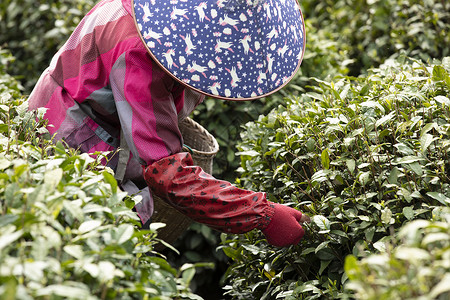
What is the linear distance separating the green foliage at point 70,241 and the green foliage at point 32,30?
315 centimetres

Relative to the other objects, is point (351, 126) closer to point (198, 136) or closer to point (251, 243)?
point (251, 243)

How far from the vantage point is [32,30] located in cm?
477

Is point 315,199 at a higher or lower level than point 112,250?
lower

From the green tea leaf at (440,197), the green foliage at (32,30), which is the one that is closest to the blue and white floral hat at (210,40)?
the green tea leaf at (440,197)

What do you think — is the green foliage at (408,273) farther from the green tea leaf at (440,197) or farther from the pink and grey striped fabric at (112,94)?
the pink and grey striped fabric at (112,94)

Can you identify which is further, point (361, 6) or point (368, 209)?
point (361, 6)

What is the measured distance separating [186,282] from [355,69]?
3.49 meters

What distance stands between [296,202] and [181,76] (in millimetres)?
726

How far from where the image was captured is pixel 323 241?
78.7 inches

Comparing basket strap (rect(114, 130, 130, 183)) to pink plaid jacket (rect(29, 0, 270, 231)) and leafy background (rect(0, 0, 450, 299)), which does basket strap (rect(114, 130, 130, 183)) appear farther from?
leafy background (rect(0, 0, 450, 299))

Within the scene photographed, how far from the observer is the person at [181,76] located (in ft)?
5.90

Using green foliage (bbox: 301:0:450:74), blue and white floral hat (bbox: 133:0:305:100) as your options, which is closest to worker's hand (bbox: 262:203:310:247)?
blue and white floral hat (bbox: 133:0:305:100)

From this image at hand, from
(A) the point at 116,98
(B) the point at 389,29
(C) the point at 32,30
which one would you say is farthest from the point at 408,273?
(C) the point at 32,30

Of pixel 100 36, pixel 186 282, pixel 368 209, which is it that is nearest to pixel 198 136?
pixel 100 36
